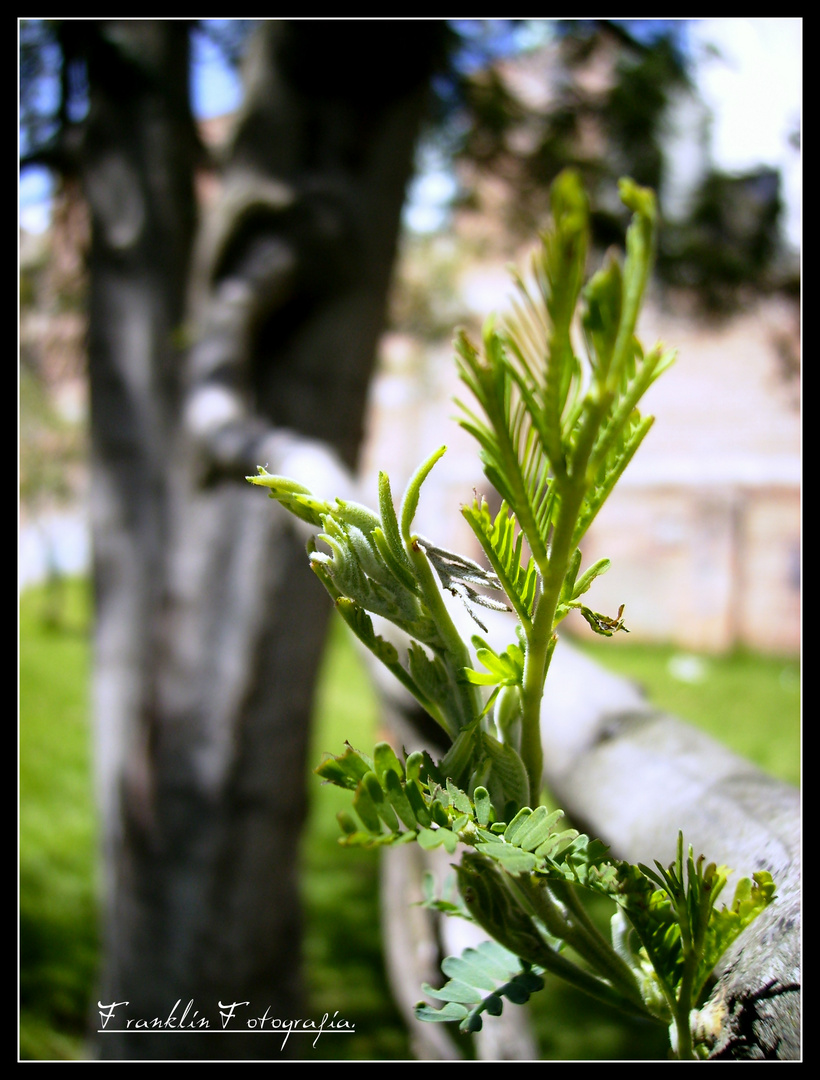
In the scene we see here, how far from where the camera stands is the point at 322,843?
12.4 feet

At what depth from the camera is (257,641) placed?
173cm

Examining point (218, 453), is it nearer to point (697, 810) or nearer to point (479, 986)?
point (697, 810)

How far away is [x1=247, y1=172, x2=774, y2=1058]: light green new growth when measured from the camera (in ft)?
0.74

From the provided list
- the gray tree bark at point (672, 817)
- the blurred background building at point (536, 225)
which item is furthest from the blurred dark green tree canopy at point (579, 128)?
the gray tree bark at point (672, 817)

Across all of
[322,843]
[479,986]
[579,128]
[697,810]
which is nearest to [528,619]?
[479,986]

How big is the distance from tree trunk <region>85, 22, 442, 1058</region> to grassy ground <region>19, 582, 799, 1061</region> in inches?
9.0

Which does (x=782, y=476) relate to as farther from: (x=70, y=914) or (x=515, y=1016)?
(x=515, y=1016)

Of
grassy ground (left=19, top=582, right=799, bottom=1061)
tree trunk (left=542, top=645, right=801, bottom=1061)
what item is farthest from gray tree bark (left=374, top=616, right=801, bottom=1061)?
grassy ground (left=19, top=582, right=799, bottom=1061)

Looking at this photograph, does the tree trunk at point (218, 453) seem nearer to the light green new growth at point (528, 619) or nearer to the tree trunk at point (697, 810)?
the tree trunk at point (697, 810)

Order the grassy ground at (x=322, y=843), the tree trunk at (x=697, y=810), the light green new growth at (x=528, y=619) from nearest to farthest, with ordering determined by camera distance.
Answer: the light green new growth at (x=528, y=619) → the tree trunk at (x=697, y=810) → the grassy ground at (x=322, y=843)

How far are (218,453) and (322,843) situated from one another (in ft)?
8.94

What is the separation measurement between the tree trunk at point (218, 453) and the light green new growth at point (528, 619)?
129cm

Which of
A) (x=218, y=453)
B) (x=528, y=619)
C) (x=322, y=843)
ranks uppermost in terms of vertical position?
(x=218, y=453)

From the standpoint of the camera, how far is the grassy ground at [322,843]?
7.34 feet
